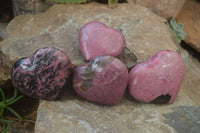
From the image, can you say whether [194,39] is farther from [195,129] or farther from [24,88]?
[24,88]

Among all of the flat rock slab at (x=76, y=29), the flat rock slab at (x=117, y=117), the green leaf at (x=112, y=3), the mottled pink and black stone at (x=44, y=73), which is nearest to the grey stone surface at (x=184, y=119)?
the flat rock slab at (x=117, y=117)

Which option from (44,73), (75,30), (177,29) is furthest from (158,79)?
(177,29)

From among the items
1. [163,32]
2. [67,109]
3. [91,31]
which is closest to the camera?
[67,109]

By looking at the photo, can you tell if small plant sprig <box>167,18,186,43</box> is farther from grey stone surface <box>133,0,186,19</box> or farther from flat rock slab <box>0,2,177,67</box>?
flat rock slab <box>0,2,177,67</box>

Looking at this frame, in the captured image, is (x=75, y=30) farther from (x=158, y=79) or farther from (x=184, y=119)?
(x=184, y=119)

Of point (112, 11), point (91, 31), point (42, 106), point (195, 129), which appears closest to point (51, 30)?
point (91, 31)

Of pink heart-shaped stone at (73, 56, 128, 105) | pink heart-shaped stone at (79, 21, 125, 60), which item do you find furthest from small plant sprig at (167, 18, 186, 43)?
pink heart-shaped stone at (73, 56, 128, 105)

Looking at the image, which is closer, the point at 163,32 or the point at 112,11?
the point at 163,32
